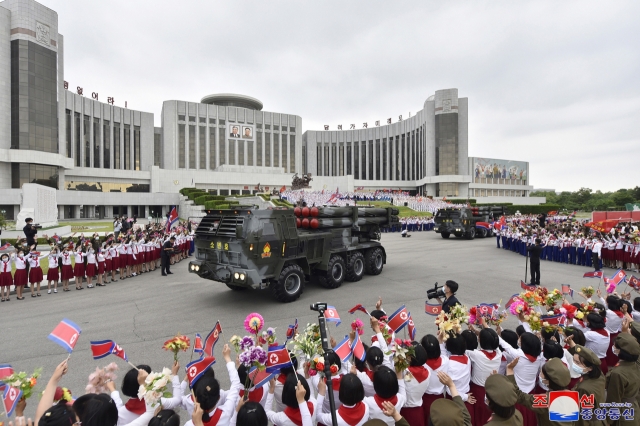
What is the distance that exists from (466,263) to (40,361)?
15241 mm

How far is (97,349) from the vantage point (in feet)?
10.8

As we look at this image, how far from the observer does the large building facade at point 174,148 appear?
39531 millimetres

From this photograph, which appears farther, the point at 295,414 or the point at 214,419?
the point at 295,414

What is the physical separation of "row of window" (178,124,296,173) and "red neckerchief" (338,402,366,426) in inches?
2683

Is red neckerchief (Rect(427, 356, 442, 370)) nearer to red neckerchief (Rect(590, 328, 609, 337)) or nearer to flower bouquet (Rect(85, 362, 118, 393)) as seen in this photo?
red neckerchief (Rect(590, 328, 609, 337))

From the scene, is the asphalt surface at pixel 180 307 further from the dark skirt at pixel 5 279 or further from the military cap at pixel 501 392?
the military cap at pixel 501 392

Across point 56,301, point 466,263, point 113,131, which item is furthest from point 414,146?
point 56,301

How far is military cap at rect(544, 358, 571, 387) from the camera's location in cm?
322

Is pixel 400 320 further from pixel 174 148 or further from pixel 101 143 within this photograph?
pixel 174 148

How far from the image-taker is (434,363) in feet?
12.1

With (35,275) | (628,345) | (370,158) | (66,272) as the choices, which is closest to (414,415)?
(628,345)

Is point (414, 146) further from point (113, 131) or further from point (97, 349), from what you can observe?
point (97, 349)

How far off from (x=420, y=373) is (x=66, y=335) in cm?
349

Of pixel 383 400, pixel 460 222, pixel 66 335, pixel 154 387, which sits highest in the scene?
pixel 460 222
